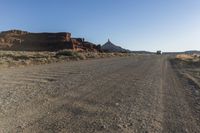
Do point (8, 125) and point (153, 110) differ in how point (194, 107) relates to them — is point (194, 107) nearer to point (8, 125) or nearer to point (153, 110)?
point (153, 110)

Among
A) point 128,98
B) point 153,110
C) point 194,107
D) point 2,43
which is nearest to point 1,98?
point 128,98

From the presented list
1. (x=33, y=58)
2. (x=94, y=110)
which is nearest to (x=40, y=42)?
(x=33, y=58)

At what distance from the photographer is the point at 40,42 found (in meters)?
116

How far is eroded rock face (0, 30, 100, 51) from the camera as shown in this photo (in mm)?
111000

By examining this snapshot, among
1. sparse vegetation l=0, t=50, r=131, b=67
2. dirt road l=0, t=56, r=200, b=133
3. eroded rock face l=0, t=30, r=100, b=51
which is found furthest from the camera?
eroded rock face l=0, t=30, r=100, b=51

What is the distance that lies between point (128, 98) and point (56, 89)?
2.89 metres

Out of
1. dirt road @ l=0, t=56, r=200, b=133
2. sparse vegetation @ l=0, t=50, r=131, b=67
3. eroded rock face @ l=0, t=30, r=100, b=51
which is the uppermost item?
eroded rock face @ l=0, t=30, r=100, b=51

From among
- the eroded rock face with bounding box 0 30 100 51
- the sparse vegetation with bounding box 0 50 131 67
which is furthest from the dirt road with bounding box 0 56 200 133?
the eroded rock face with bounding box 0 30 100 51

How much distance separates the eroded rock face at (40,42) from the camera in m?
111

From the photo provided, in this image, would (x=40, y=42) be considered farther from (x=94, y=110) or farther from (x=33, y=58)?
(x=94, y=110)

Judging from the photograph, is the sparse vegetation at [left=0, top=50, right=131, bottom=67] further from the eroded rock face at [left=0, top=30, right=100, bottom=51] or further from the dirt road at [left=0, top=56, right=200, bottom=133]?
the eroded rock face at [left=0, top=30, right=100, bottom=51]

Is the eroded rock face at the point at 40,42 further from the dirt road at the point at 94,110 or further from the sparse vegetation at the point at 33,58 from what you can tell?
the dirt road at the point at 94,110

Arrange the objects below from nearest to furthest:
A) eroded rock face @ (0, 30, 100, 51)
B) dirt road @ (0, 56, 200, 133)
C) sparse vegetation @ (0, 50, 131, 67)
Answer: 1. dirt road @ (0, 56, 200, 133)
2. sparse vegetation @ (0, 50, 131, 67)
3. eroded rock face @ (0, 30, 100, 51)

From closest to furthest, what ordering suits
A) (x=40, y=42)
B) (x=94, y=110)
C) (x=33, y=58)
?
(x=94, y=110)
(x=33, y=58)
(x=40, y=42)
